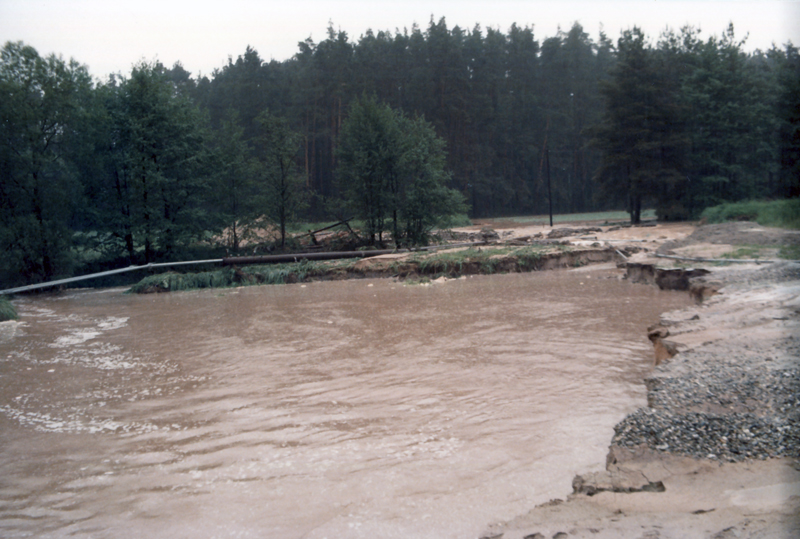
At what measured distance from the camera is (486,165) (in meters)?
48.8

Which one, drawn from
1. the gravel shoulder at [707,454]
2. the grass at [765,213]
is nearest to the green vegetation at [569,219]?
the grass at [765,213]

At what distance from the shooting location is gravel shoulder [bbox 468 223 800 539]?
8.57 feet

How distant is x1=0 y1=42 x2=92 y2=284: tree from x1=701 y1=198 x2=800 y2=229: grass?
1013 inches

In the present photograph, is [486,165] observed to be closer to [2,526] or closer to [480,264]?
[480,264]

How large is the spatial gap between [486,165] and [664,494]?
4744 centimetres

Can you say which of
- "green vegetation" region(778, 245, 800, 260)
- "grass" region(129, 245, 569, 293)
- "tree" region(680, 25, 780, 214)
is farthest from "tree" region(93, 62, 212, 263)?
"tree" region(680, 25, 780, 214)

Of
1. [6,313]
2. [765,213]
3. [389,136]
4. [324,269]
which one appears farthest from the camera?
[389,136]

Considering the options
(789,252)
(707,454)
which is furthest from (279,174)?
(707,454)

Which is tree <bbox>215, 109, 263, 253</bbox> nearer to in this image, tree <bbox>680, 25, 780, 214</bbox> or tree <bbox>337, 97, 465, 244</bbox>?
tree <bbox>337, 97, 465, 244</bbox>

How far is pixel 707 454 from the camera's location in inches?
129

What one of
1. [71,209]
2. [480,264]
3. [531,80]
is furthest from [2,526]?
[531,80]

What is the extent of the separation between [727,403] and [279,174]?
22.9 meters

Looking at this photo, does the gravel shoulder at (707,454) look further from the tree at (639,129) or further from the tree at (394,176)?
the tree at (639,129)

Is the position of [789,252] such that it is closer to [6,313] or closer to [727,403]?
[727,403]
